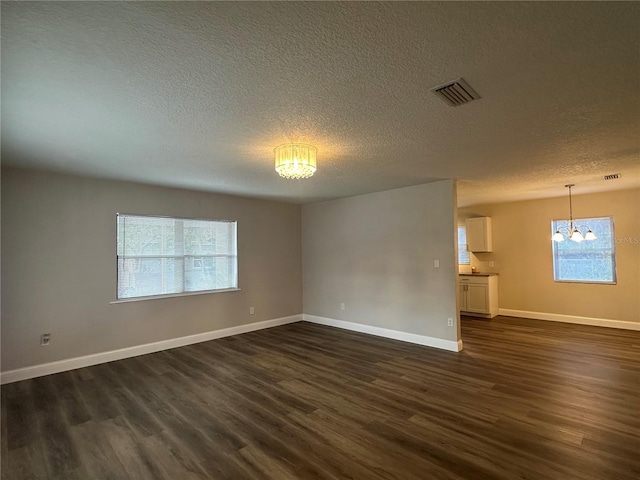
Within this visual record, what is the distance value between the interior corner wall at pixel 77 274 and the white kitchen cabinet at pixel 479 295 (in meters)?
4.83

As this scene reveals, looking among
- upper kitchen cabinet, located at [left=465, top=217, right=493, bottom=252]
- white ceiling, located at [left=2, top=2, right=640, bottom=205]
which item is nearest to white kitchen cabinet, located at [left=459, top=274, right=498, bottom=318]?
upper kitchen cabinet, located at [left=465, top=217, right=493, bottom=252]

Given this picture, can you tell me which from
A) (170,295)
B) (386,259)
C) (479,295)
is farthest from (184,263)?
(479,295)

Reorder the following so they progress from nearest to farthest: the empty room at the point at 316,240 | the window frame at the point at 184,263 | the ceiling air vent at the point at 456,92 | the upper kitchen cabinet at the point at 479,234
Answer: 1. the empty room at the point at 316,240
2. the ceiling air vent at the point at 456,92
3. the window frame at the point at 184,263
4. the upper kitchen cabinet at the point at 479,234

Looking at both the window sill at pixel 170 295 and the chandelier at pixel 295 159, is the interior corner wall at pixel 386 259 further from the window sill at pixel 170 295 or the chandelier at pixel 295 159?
the chandelier at pixel 295 159

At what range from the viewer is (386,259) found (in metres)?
5.41

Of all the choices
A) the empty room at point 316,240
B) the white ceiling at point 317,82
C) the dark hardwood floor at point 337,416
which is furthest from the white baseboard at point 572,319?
the white ceiling at point 317,82

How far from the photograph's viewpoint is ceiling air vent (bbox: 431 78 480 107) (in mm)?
1960

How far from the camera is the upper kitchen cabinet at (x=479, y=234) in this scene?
22.5 feet

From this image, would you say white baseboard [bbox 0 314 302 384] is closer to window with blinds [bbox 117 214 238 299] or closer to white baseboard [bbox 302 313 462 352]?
window with blinds [bbox 117 214 238 299]

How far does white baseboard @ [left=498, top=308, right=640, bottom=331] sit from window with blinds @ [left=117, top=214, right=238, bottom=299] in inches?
227

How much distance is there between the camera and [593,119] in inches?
98.0

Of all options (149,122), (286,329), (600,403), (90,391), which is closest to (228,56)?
(149,122)

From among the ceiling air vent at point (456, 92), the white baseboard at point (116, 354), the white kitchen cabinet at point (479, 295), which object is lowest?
the white baseboard at point (116, 354)

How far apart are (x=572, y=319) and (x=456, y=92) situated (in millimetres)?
6079
